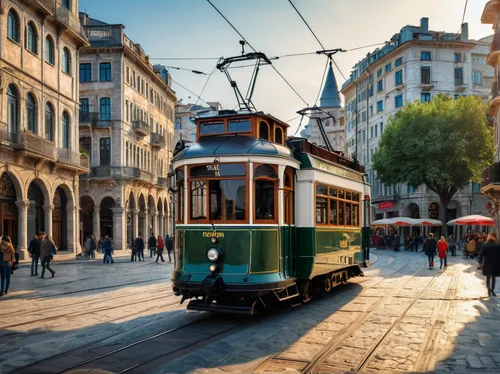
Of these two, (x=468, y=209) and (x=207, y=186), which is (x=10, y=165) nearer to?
(x=207, y=186)

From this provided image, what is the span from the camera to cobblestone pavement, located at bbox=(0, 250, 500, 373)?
25.3 ft

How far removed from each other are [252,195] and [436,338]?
12.5 feet

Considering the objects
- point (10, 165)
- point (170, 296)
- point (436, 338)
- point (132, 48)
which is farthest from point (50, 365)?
point (132, 48)

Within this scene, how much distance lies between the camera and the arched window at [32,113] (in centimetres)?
2962

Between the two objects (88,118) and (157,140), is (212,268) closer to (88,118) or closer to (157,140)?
(88,118)

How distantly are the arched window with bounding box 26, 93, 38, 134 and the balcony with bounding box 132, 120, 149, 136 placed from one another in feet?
61.7

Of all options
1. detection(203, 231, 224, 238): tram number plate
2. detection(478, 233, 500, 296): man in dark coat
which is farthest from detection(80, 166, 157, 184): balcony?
detection(203, 231, 224, 238): tram number plate

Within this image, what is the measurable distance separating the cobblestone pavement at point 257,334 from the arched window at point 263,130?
3.41 metres

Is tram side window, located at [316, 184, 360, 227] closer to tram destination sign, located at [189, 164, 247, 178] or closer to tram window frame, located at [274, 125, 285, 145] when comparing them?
tram window frame, located at [274, 125, 285, 145]

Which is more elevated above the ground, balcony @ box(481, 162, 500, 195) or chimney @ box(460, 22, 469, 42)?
chimney @ box(460, 22, 469, 42)

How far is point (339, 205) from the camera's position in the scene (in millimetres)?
13969

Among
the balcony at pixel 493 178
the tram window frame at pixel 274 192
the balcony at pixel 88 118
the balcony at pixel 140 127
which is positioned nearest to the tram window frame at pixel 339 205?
the tram window frame at pixel 274 192

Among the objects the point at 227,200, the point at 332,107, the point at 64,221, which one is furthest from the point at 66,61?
the point at 332,107

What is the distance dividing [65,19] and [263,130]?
82.6ft
